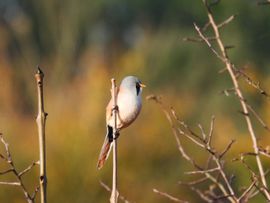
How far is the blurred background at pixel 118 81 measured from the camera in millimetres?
12805

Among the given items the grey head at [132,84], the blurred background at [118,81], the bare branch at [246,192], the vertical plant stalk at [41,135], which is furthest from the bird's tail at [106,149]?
the blurred background at [118,81]

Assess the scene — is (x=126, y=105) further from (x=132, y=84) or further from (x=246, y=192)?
(x=246, y=192)

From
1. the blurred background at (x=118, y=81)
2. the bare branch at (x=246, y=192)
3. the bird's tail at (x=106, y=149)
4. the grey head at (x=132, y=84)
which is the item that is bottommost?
the bare branch at (x=246, y=192)

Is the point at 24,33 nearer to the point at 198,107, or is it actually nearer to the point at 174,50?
the point at 174,50

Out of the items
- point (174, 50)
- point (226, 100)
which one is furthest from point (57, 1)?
point (226, 100)

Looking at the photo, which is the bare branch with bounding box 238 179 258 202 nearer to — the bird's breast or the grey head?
the bird's breast

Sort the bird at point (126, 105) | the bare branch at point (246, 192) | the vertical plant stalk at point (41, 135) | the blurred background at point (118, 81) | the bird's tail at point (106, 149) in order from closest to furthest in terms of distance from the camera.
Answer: the vertical plant stalk at point (41, 135) → the bare branch at point (246, 192) → the bird's tail at point (106, 149) → the bird at point (126, 105) → the blurred background at point (118, 81)

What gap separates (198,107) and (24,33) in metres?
8.28

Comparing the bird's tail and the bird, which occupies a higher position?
the bird

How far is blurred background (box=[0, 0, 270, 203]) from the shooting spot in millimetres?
12805

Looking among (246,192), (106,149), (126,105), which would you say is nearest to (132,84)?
(126,105)

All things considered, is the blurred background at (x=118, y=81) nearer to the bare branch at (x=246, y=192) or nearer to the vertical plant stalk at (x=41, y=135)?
the bare branch at (x=246, y=192)

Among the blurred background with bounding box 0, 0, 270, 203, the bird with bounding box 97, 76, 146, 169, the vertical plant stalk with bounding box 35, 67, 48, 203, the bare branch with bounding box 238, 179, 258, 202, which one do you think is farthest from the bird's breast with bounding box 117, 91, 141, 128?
the blurred background with bounding box 0, 0, 270, 203

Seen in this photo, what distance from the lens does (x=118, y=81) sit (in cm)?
1805
